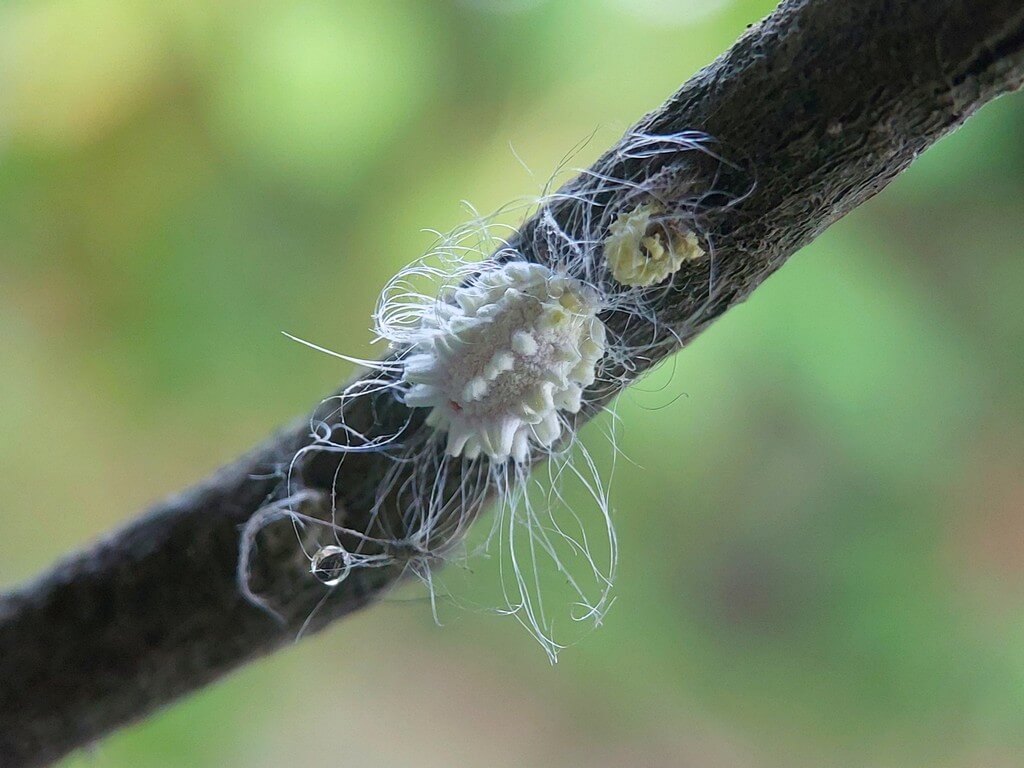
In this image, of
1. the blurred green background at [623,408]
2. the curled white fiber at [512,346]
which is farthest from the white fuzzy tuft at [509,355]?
the blurred green background at [623,408]

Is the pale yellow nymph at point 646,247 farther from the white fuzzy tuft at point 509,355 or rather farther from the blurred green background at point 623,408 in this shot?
the blurred green background at point 623,408

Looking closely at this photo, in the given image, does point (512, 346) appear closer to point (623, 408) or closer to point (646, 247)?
point (646, 247)

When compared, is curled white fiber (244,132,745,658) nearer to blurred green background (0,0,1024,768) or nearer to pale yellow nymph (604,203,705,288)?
pale yellow nymph (604,203,705,288)

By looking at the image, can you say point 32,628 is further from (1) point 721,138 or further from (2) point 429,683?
(2) point 429,683

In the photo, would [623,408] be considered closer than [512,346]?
No

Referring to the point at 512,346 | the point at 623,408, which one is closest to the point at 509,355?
the point at 512,346

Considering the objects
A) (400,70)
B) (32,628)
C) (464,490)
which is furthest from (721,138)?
(400,70)

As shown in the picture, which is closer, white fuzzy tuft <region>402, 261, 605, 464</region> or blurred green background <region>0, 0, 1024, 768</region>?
white fuzzy tuft <region>402, 261, 605, 464</region>

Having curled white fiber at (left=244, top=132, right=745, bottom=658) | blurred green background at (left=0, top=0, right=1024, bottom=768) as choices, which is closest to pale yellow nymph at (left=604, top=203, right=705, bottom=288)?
curled white fiber at (left=244, top=132, right=745, bottom=658)
